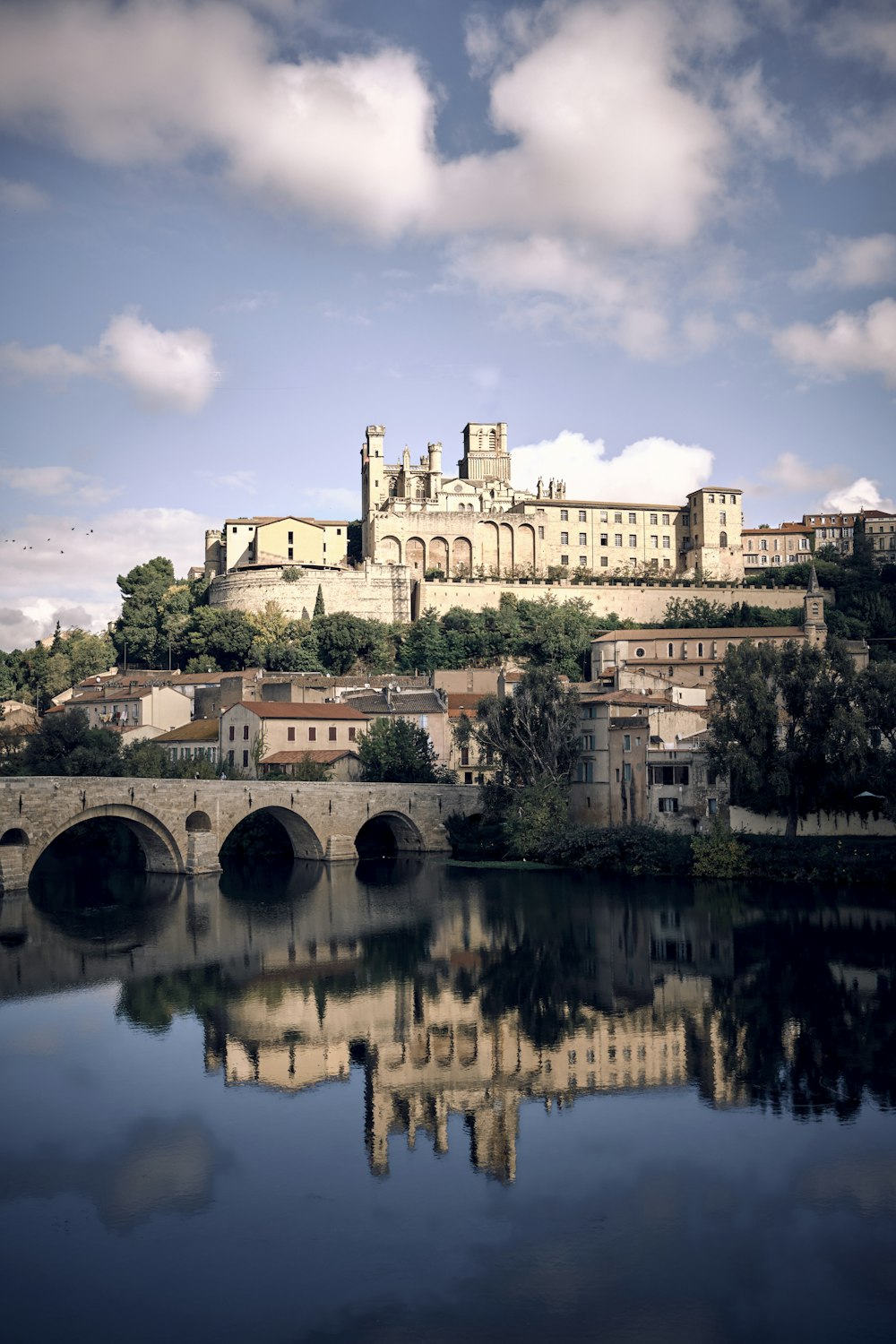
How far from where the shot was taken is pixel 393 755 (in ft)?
159

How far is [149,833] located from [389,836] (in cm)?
1287

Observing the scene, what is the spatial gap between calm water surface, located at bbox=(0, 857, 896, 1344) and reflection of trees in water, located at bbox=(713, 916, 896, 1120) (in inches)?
3.4

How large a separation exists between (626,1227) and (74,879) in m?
30.0

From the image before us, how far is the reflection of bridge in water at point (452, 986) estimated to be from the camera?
61.2 feet

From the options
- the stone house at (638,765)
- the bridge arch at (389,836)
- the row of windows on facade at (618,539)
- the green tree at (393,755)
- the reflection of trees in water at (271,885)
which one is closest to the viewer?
the reflection of trees in water at (271,885)

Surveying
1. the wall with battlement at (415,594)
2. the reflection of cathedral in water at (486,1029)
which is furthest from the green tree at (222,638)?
the reflection of cathedral in water at (486,1029)

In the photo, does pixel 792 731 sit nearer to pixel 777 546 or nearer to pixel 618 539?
pixel 618 539

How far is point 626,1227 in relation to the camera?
13625 mm

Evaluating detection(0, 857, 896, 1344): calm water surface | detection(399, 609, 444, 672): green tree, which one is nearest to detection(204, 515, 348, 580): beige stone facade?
detection(399, 609, 444, 672): green tree

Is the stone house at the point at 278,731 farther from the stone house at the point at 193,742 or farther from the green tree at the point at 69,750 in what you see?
the green tree at the point at 69,750

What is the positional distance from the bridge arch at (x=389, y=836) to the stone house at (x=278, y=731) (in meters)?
3.98

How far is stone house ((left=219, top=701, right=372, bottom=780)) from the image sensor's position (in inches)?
1939

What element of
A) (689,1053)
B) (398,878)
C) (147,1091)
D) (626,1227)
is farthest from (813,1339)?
(398,878)

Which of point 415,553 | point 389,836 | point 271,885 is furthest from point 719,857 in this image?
point 415,553
